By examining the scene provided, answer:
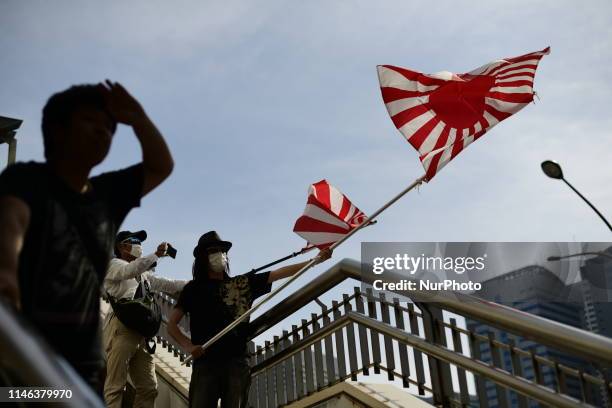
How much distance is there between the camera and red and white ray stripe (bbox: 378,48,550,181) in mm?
5695

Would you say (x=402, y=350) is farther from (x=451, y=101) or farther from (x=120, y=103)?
(x=120, y=103)

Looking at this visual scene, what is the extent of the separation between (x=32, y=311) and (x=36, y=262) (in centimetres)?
13

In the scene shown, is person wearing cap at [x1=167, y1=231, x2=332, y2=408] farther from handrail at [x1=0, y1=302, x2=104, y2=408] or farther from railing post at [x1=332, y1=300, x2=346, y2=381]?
handrail at [x1=0, y1=302, x2=104, y2=408]

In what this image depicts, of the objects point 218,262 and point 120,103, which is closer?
point 120,103

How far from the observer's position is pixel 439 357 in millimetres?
4516

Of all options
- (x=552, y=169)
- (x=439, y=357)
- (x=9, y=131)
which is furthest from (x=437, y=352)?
(x=552, y=169)

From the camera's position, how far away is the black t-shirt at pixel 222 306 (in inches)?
220

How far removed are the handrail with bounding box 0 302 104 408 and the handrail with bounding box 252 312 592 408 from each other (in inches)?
104

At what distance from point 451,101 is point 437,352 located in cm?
223

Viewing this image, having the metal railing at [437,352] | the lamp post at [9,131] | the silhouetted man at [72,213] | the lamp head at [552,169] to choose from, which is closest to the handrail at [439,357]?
the metal railing at [437,352]

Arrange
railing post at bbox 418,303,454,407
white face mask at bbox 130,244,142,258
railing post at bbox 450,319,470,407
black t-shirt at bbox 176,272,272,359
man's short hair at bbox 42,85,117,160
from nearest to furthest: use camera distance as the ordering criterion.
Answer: man's short hair at bbox 42,85,117,160
railing post at bbox 450,319,470,407
railing post at bbox 418,303,454,407
black t-shirt at bbox 176,272,272,359
white face mask at bbox 130,244,142,258

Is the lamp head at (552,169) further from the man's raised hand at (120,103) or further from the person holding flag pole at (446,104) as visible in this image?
the man's raised hand at (120,103)

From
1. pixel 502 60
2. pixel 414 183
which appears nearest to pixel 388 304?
pixel 414 183

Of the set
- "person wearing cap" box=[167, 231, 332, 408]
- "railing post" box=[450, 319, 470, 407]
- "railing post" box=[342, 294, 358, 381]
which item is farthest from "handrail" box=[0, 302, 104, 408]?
"railing post" box=[342, 294, 358, 381]
